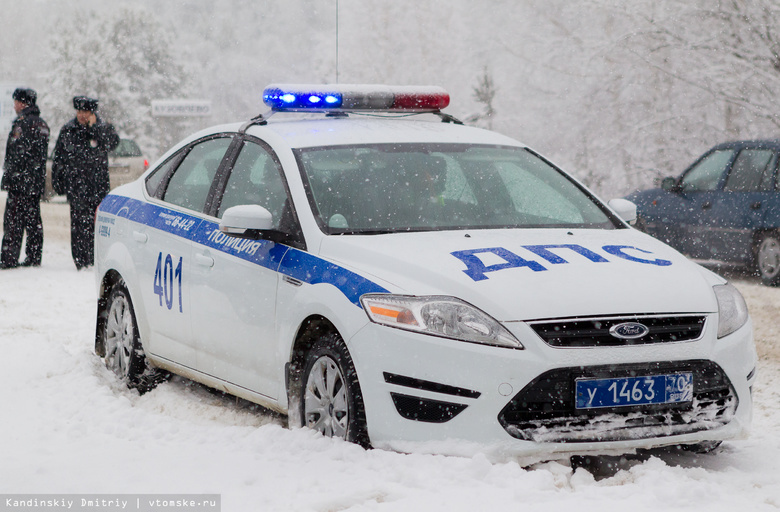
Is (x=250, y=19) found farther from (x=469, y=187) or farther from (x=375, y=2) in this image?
(x=469, y=187)

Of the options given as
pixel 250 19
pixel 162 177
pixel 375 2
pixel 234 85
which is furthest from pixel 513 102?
pixel 250 19

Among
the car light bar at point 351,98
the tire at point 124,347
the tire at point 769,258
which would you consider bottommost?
the tire at point 769,258

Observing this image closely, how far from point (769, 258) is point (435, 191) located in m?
7.45

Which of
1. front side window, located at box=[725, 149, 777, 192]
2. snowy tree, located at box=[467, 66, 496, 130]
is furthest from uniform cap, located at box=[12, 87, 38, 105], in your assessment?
snowy tree, located at box=[467, 66, 496, 130]

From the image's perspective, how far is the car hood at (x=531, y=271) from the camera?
414cm

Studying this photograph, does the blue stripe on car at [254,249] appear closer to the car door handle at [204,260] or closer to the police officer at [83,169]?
the car door handle at [204,260]

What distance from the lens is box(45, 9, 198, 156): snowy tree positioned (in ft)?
223

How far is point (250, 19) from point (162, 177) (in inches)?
3329

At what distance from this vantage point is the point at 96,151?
41.0 ft

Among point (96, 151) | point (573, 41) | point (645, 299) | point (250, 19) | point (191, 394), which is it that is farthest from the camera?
point (250, 19)

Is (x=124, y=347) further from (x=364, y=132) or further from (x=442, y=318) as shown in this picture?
(x=442, y=318)

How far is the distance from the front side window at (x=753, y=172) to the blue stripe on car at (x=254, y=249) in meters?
7.58

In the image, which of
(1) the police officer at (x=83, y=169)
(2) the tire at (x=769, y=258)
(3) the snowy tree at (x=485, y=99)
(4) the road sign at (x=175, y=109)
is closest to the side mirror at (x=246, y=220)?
(1) the police officer at (x=83, y=169)

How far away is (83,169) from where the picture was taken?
1244 centimetres
